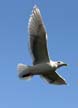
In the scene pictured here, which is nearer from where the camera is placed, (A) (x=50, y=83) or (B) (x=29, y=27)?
(B) (x=29, y=27)

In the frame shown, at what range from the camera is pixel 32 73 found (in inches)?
1484

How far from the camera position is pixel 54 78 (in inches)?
1574

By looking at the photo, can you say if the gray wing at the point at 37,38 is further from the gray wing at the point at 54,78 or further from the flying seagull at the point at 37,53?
the gray wing at the point at 54,78

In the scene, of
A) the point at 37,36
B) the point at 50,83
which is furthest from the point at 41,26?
the point at 50,83

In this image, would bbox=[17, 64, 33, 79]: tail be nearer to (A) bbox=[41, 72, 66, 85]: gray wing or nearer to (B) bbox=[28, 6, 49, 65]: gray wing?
(B) bbox=[28, 6, 49, 65]: gray wing

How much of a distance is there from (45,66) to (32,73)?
79 centimetres

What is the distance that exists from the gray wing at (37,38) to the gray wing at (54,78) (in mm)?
1501

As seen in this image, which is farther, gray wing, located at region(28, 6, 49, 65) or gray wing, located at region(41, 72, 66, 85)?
gray wing, located at region(41, 72, 66, 85)

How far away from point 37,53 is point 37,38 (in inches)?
35.7

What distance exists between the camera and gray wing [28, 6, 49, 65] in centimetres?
3791

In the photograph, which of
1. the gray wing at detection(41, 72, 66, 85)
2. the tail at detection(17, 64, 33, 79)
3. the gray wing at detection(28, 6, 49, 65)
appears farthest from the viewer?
the gray wing at detection(41, 72, 66, 85)

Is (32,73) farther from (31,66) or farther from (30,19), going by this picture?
(30,19)

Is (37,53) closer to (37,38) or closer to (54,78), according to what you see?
(37,38)

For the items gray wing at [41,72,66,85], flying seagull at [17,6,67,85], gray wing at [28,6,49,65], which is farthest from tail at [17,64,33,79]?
gray wing at [41,72,66,85]
